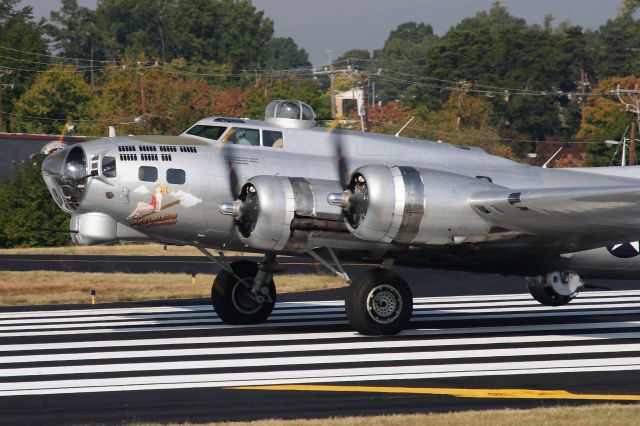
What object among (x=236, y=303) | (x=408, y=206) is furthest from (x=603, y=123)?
(x=408, y=206)

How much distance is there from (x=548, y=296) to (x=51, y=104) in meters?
81.4

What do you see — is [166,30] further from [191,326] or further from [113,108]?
[191,326]

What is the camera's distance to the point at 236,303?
19578 millimetres

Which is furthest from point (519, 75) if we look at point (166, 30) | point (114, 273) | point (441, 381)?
point (441, 381)

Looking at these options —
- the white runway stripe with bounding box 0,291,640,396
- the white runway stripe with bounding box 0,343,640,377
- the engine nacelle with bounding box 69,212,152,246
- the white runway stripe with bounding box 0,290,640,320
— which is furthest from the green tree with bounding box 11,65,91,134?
the white runway stripe with bounding box 0,343,640,377

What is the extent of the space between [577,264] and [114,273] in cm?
1824

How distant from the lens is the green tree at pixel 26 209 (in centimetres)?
4859

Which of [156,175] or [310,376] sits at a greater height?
[156,175]

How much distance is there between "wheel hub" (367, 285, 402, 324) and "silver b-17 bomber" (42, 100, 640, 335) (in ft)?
0.08

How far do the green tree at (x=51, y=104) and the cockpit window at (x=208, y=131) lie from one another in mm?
78137

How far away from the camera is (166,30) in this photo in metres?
166

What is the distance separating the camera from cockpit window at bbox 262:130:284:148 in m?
18.5

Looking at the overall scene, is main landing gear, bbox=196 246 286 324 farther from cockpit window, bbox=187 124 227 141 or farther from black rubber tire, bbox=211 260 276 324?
cockpit window, bbox=187 124 227 141

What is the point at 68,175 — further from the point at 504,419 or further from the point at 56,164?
the point at 504,419
